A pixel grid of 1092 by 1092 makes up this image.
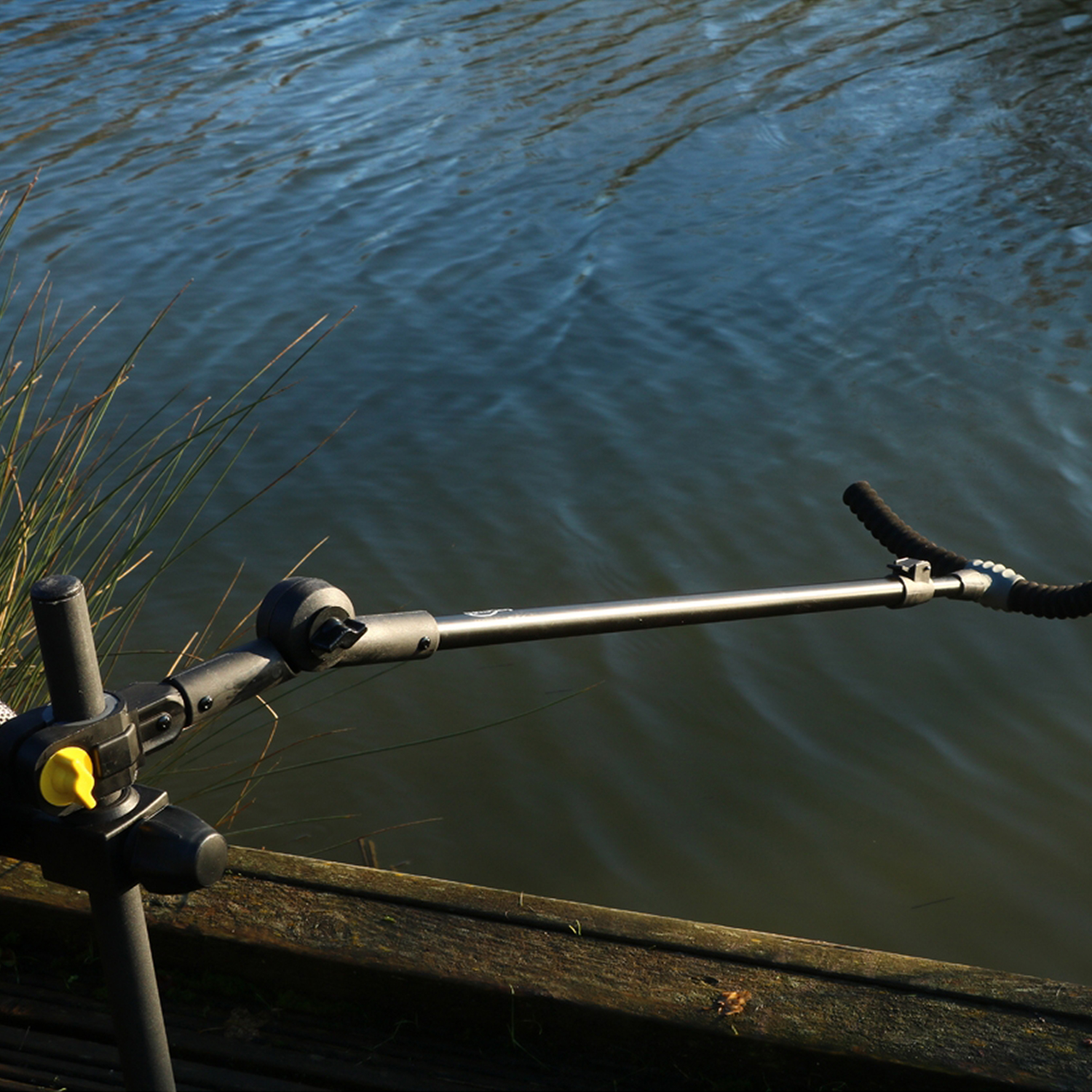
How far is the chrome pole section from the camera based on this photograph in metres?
1.06

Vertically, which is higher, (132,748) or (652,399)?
(132,748)

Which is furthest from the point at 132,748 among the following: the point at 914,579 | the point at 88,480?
the point at 88,480

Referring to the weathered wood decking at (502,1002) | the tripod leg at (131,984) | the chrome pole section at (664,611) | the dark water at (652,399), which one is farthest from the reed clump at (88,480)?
the tripod leg at (131,984)

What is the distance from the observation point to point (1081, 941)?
2338 mm

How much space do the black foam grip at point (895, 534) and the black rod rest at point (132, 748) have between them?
963 mm

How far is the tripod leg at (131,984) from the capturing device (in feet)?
2.89

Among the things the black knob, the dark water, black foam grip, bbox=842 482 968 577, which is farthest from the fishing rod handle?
the black knob

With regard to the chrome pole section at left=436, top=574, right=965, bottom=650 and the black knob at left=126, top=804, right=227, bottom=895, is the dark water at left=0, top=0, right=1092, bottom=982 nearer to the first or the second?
the chrome pole section at left=436, top=574, right=965, bottom=650

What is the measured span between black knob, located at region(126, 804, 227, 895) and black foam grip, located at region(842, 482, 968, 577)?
127cm

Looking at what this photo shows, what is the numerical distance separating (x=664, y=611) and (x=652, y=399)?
323 cm

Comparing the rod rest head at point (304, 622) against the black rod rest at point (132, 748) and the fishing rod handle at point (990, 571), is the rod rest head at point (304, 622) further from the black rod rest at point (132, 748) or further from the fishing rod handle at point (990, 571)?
the fishing rod handle at point (990, 571)

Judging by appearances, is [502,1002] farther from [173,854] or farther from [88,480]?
[88,480]

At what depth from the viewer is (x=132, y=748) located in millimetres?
833

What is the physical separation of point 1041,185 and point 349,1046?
5.74m
